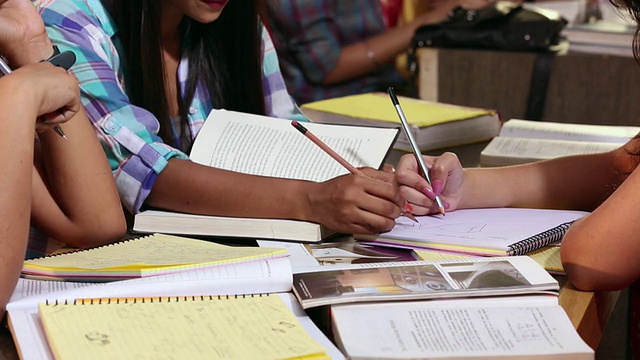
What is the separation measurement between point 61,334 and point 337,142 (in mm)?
698

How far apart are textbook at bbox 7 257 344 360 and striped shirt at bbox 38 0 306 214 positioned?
362 mm

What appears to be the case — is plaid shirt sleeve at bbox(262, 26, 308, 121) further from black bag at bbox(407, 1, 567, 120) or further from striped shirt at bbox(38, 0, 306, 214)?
black bag at bbox(407, 1, 567, 120)

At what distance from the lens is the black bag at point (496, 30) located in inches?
109

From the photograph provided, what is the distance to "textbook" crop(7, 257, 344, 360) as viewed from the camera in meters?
1.00

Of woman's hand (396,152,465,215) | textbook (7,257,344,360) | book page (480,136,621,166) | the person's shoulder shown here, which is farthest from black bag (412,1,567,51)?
textbook (7,257,344,360)

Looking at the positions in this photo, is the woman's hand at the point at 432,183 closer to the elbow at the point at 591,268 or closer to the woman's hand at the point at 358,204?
the woman's hand at the point at 358,204

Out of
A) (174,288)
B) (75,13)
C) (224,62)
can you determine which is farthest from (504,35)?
(174,288)

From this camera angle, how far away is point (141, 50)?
1.56 meters

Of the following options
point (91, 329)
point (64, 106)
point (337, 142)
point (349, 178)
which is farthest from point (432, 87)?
point (91, 329)

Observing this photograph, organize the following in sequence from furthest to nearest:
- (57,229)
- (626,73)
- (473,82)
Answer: (473,82)
(626,73)
(57,229)

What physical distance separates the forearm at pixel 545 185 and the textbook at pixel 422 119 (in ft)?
1.01

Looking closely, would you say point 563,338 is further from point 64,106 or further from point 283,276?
point 64,106

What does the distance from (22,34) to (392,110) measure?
84 centimetres

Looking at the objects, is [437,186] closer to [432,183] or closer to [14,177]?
[432,183]
